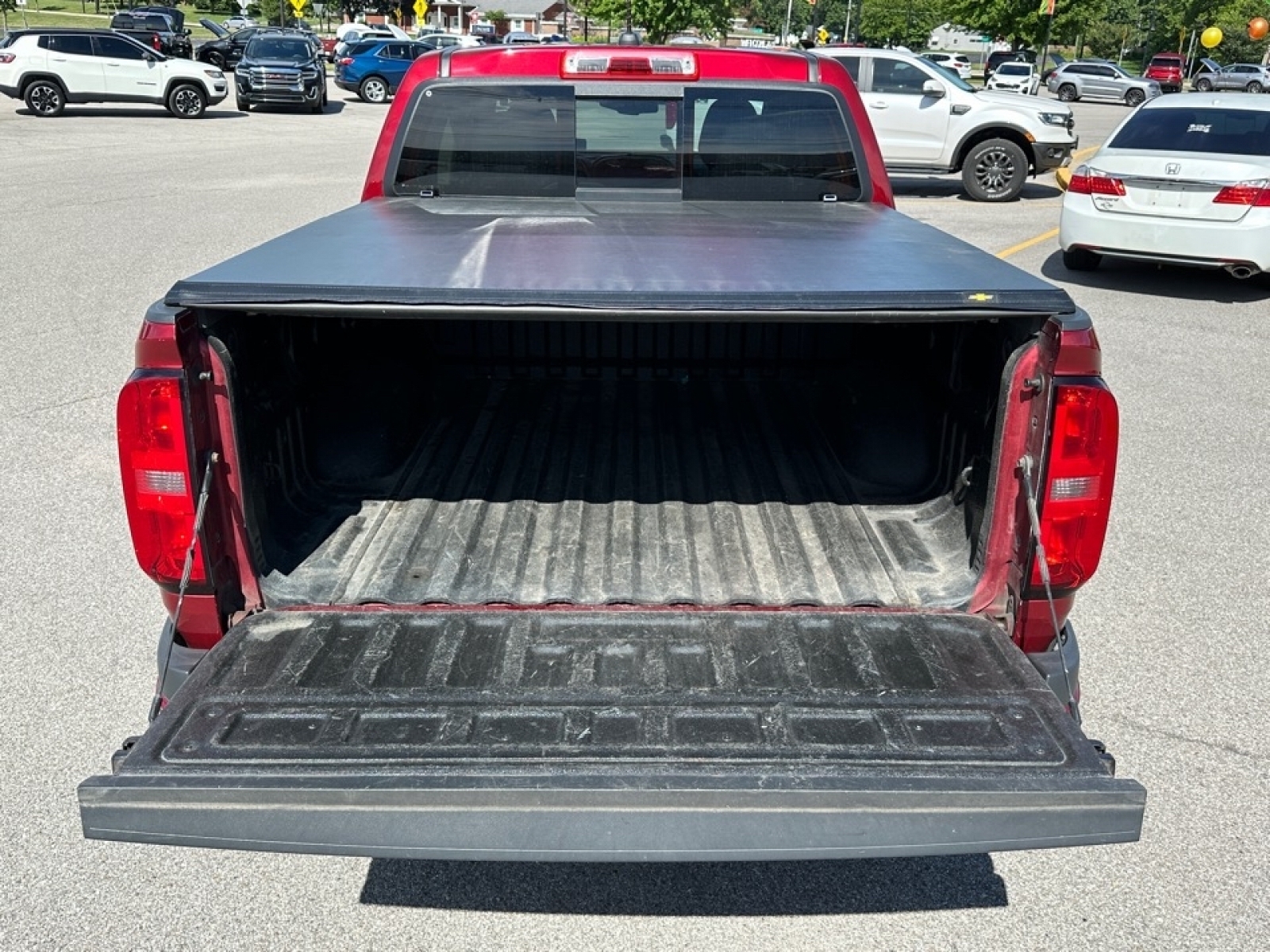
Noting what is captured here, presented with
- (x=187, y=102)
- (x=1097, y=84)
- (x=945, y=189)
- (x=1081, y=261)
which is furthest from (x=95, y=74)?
(x=1097, y=84)

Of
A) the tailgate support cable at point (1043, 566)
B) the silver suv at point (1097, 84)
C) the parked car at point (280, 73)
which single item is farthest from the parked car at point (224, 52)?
the tailgate support cable at point (1043, 566)

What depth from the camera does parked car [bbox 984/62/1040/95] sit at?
40.2 meters

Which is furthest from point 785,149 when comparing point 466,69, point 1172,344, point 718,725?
point 1172,344

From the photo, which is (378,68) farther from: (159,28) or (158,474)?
(158,474)

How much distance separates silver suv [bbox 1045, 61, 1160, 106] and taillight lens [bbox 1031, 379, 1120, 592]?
1805 inches

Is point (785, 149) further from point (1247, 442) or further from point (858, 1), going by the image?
point (858, 1)

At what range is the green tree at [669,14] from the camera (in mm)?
32844

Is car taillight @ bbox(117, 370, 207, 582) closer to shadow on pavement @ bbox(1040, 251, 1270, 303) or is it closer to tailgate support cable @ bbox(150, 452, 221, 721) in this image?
tailgate support cable @ bbox(150, 452, 221, 721)

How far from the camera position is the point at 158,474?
2588 mm

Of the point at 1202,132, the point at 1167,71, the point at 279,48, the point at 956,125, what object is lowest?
the point at 956,125

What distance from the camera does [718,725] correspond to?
7.95 ft

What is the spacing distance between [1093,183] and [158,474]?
396 inches

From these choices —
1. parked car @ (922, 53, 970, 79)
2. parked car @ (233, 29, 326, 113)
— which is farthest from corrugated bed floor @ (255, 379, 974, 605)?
parked car @ (922, 53, 970, 79)

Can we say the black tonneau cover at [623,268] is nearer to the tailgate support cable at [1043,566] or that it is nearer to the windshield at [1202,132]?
the tailgate support cable at [1043,566]
